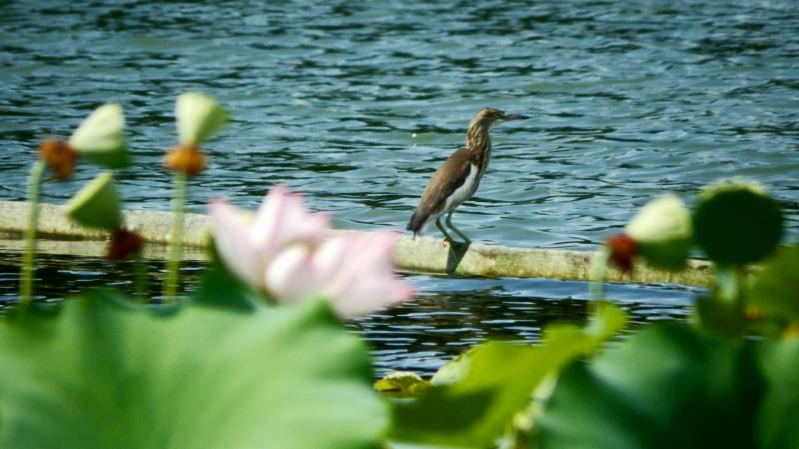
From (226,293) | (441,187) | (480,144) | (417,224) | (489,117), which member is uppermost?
(489,117)

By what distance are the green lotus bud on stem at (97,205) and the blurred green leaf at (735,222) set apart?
53 cm

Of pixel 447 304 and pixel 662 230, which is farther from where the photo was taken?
pixel 447 304

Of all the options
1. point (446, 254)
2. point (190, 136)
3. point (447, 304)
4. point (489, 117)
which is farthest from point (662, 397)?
point (489, 117)

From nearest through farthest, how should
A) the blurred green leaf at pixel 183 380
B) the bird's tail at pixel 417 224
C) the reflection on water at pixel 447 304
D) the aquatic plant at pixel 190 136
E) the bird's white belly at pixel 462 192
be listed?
the blurred green leaf at pixel 183 380 < the aquatic plant at pixel 190 136 < the reflection on water at pixel 447 304 < the bird's tail at pixel 417 224 < the bird's white belly at pixel 462 192

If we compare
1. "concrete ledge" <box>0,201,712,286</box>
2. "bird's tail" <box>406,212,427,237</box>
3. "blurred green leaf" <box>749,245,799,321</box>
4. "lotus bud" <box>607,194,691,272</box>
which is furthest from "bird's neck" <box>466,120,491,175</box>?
"lotus bud" <box>607,194,691,272</box>

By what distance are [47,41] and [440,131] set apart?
23.4 ft

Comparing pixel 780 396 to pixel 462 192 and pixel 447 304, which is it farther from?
pixel 462 192

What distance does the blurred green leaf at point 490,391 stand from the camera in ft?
3.94

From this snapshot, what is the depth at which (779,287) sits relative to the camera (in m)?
1.37

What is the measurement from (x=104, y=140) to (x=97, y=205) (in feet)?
0.21

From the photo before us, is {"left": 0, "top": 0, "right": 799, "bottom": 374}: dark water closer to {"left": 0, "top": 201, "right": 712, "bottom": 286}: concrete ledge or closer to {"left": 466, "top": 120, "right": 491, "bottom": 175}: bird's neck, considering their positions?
{"left": 0, "top": 201, "right": 712, "bottom": 286}: concrete ledge

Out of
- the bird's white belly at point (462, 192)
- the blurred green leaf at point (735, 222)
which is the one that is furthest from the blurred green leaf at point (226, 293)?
the bird's white belly at point (462, 192)

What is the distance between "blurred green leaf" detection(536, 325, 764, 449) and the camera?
3.95 feet

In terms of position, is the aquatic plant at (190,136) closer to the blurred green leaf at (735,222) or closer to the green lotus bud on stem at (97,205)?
the green lotus bud on stem at (97,205)
